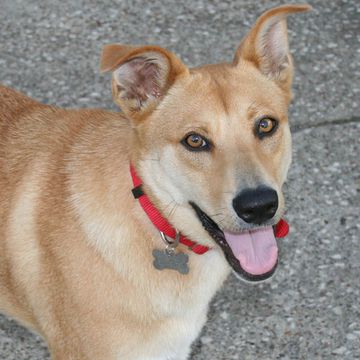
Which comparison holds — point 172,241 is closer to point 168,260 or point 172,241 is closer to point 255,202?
point 168,260

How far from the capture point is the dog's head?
2.74 meters

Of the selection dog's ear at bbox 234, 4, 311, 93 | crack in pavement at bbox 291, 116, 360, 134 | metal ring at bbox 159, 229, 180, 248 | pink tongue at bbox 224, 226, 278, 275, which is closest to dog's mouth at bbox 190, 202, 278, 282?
pink tongue at bbox 224, 226, 278, 275

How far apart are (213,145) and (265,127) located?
243 millimetres

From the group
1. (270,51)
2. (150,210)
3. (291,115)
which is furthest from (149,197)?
(291,115)

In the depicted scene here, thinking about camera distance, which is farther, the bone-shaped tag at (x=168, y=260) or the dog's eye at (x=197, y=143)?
the bone-shaped tag at (x=168, y=260)

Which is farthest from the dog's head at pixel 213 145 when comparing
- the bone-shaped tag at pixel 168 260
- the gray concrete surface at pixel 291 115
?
the gray concrete surface at pixel 291 115

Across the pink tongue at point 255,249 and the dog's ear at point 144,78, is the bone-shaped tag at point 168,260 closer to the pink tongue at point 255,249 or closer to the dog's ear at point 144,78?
the pink tongue at point 255,249

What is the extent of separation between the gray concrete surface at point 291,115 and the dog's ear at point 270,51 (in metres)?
1.36

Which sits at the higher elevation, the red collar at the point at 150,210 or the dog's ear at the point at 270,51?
the dog's ear at the point at 270,51

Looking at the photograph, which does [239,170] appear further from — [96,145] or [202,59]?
[202,59]

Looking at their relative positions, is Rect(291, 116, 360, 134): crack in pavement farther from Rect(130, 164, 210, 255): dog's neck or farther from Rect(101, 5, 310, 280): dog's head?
Rect(130, 164, 210, 255): dog's neck

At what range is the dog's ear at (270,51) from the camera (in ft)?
9.98

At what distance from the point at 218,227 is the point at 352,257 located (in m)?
1.56

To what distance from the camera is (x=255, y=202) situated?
269cm
